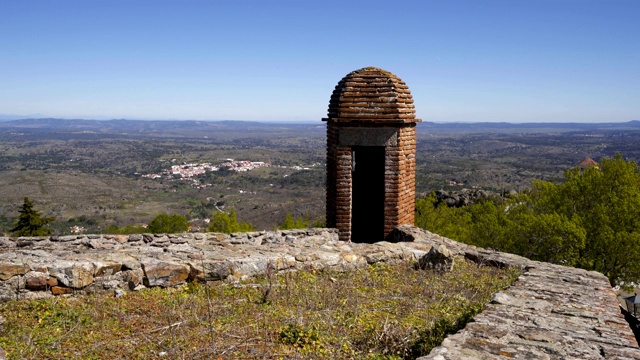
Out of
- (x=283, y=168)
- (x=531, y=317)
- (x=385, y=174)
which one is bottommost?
(x=283, y=168)

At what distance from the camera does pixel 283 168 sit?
4281 inches

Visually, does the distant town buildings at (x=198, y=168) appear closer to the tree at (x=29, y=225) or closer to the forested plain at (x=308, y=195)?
the forested plain at (x=308, y=195)

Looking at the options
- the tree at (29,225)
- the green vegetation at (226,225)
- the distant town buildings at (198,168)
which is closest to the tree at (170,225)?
the green vegetation at (226,225)

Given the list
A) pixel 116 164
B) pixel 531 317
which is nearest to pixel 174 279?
pixel 531 317

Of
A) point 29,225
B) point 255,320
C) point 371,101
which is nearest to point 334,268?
point 255,320

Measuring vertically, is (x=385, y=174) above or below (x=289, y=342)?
above

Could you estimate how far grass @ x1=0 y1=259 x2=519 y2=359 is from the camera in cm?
381

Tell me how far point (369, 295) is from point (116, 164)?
12024cm

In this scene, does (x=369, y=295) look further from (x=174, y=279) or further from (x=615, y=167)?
(x=615, y=167)

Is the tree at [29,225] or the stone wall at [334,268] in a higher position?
the stone wall at [334,268]

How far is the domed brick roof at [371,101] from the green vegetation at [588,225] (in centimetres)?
816

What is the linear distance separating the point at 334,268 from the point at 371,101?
3451 mm

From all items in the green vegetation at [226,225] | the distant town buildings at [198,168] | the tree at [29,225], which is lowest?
the distant town buildings at [198,168]

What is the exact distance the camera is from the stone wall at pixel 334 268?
3.31 m
